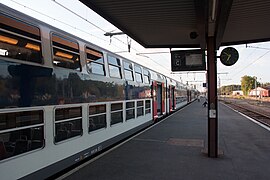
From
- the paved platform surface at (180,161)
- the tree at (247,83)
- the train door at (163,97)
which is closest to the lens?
the paved platform surface at (180,161)

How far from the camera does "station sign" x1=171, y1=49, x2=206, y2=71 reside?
915 cm

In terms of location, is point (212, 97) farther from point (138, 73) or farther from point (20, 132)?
point (20, 132)

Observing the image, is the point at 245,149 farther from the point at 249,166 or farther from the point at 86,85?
the point at 86,85

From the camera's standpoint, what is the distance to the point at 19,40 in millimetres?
4430

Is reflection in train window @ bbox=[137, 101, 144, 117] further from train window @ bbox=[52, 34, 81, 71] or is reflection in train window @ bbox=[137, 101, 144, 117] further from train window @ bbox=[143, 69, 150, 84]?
train window @ bbox=[52, 34, 81, 71]

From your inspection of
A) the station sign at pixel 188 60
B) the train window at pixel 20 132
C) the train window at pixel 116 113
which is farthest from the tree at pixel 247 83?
the train window at pixel 20 132

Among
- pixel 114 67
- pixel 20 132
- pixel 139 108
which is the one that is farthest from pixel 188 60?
pixel 20 132

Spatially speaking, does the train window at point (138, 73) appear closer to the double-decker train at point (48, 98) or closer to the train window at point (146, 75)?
the train window at point (146, 75)

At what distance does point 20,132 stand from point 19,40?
5.04 feet

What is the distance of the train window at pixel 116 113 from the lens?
8.14 meters

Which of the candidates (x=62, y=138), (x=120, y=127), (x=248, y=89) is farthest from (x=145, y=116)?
(x=248, y=89)

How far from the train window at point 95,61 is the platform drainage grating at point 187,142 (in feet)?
11.9

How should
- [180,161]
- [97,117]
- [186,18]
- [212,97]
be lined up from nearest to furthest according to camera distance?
[180,161]
[97,117]
[186,18]
[212,97]

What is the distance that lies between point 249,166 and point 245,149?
1969 mm
